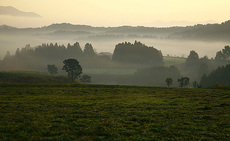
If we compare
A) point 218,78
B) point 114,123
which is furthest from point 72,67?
point 114,123

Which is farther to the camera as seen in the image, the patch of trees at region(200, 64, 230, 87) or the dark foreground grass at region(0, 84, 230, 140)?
the patch of trees at region(200, 64, 230, 87)

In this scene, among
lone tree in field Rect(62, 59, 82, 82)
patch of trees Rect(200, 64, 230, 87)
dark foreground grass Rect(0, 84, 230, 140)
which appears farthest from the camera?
patch of trees Rect(200, 64, 230, 87)

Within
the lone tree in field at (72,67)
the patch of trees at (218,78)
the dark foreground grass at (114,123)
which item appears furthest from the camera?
the patch of trees at (218,78)

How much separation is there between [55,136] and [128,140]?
292 inches

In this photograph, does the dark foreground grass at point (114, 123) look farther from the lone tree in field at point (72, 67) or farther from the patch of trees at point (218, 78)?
the patch of trees at point (218, 78)

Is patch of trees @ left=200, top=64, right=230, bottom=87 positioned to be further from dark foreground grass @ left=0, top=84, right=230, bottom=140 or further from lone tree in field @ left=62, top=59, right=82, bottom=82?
dark foreground grass @ left=0, top=84, right=230, bottom=140

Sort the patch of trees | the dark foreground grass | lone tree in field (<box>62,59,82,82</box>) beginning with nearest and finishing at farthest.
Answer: the dark foreground grass < lone tree in field (<box>62,59,82,82</box>) < the patch of trees

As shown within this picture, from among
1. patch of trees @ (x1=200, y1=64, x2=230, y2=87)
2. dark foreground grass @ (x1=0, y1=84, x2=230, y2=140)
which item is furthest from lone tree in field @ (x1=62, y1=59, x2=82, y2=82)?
dark foreground grass @ (x1=0, y1=84, x2=230, y2=140)

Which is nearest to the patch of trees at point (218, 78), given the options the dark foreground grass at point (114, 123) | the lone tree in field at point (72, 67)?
the lone tree in field at point (72, 67)

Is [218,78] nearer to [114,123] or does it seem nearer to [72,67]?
[72,67]

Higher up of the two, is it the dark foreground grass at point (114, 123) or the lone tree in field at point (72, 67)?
the lone tree in field at point (72, 67)

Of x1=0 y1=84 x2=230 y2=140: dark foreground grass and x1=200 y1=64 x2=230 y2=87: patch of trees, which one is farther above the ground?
x1=200 y1=64 x2=230 y2=87: patch of trees

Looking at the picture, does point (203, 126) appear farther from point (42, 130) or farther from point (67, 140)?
point (42, 130)

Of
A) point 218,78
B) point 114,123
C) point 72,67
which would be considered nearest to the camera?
point 114,123
